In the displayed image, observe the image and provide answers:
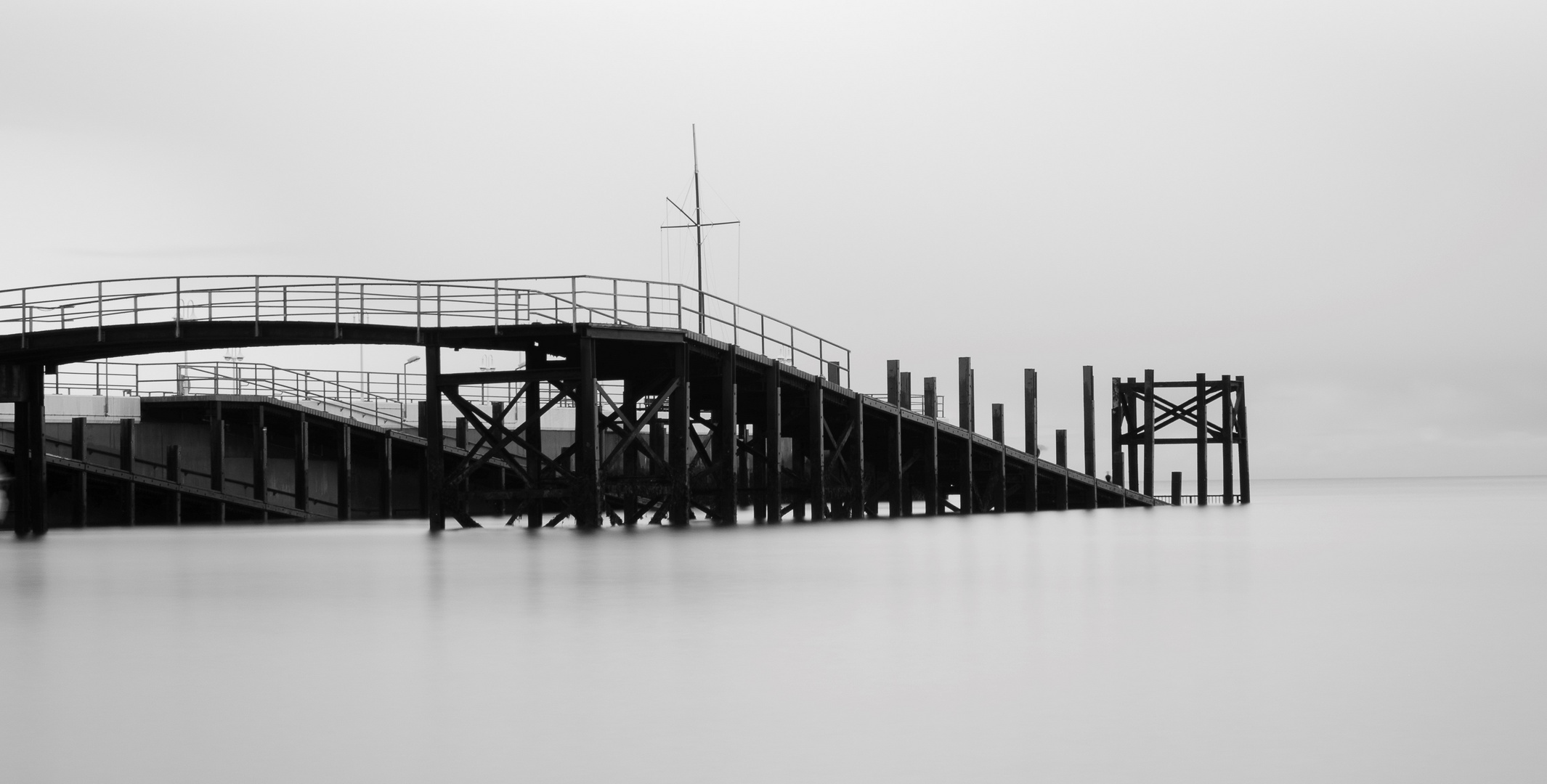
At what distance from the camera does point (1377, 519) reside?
4612 centimetres

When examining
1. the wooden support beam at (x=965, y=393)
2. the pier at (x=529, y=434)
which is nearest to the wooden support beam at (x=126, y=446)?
the pier at (x=529, y=434)

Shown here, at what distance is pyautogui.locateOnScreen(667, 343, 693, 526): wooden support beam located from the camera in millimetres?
28609

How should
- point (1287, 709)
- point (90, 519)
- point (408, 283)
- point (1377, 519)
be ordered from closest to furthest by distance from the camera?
point (1287, 709) → point (408, 283) → point (90, 519) → point (1377, 519)

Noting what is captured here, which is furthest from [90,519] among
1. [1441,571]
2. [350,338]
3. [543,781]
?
[543,781]

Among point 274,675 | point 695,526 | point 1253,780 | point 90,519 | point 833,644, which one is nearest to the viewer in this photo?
point 1253,780

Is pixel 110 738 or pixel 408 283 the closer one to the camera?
pixel 110 738

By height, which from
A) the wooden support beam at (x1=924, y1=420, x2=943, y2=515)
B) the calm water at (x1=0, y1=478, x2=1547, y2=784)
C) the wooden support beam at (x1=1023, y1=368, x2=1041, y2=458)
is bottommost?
the calm water at (x1=0, y1=478, x2=1547, y2=784)

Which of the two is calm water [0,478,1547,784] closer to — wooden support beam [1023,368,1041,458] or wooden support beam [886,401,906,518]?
wooden support beam [886,401,906,518]

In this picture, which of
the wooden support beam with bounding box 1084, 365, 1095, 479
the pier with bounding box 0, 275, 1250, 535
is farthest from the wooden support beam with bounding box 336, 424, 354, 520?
the wooden support beam with bounding box 1084, 365, 1095, 479

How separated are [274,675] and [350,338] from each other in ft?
60.2

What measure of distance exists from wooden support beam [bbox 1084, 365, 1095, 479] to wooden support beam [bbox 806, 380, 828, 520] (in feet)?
36.9

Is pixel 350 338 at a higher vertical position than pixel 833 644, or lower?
higher

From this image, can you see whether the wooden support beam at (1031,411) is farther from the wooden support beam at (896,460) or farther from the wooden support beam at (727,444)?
the wooden support beam at (727,444)

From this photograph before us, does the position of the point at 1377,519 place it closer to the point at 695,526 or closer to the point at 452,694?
the point at 695,526
